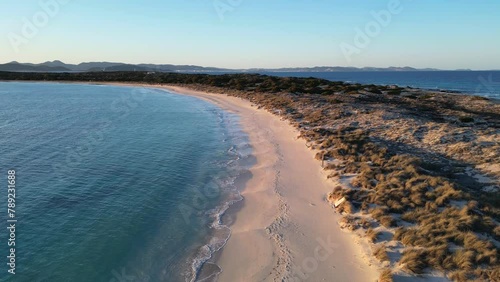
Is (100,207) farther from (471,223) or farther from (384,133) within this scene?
(384,133)

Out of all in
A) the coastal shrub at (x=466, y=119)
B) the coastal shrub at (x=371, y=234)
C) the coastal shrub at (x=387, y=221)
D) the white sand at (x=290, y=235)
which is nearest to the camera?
the white sand at (x=290, y=235)

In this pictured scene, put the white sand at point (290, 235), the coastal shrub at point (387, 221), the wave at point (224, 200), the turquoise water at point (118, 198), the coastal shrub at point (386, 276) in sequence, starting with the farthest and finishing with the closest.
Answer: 1. the coastal shrub at point (387, 221)
2. the turquoise water at point (118, 198)
3. the wave at point (224, 200)
4. the white sand at point (290, 235)
5. the coastal shrub at point (386, 276)

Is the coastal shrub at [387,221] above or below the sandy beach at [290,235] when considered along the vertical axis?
above

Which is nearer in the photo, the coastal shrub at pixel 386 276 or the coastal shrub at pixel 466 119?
the coastal shrub at pixel 386 276

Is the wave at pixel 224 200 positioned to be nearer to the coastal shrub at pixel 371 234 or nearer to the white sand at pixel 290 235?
the white sand at pixel 290 235

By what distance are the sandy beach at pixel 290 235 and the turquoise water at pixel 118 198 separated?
39.5 inches

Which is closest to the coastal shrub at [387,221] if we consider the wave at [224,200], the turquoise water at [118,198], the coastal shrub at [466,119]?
the wave at [224,200]

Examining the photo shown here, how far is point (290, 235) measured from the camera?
14.1 metres

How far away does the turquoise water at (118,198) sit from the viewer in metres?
12.1

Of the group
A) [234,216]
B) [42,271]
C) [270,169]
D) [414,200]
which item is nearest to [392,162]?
[414,200]

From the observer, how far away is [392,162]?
68.0 ft

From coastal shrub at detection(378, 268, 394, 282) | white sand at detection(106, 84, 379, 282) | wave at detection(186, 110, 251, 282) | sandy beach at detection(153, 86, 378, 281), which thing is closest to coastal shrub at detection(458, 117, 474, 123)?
white sand at detection(106, 84, 379, 282)

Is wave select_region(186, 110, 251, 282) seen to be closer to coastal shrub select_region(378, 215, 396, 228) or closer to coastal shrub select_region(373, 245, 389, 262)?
coastal shrub select_region(373, 245, 389, 262)

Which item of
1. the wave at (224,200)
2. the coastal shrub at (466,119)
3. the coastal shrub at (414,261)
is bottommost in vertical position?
the wave at (224,200)
